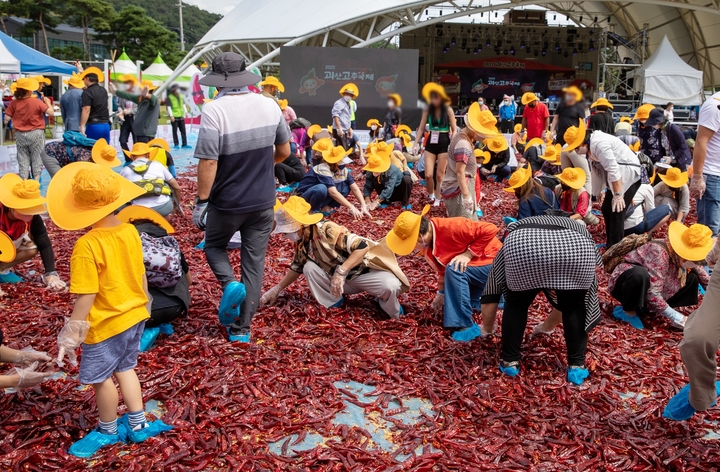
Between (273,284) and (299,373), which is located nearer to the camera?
(299,373)

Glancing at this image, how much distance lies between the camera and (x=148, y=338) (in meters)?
4.54

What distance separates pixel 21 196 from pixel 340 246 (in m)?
2.84

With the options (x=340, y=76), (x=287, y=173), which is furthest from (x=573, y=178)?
(x=340, y=76)

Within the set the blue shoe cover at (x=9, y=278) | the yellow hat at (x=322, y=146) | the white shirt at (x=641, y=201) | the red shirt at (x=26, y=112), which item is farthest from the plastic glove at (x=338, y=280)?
the red shirt at (x=26, y=112)

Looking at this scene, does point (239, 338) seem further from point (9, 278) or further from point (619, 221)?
point (619, 221)

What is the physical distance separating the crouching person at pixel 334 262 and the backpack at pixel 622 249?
1.85m

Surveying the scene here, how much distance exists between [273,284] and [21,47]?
18.8m

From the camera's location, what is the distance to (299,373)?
4.26 metres

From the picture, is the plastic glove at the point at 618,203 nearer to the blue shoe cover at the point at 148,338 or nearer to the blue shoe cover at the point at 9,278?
the blue shoe cover at the point at 148,338

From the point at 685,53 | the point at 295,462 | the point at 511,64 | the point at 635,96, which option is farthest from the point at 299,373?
the point at 685,53

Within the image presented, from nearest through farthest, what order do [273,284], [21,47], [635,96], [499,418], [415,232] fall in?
[499,418] < [415,232] < [273,284] < [21,47] < [635,96]

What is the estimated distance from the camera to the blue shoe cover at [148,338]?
14.7 feet

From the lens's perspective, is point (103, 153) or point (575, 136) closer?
point (103, 153)

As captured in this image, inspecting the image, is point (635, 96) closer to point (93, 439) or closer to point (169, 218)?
point (169, 218)
